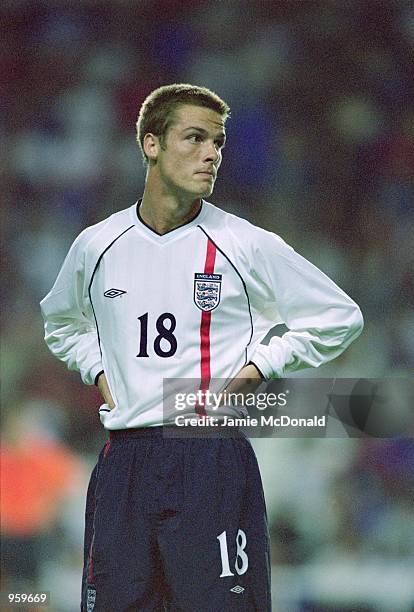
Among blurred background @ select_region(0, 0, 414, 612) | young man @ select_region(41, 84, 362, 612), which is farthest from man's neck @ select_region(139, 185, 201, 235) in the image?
blurred background @ select_region(0, 0, 414, 612)

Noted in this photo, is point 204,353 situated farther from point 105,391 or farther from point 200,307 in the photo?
point 105,391

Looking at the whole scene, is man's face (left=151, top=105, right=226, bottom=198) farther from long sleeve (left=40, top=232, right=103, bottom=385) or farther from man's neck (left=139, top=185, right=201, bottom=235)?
long sleeve (left=40, top=232, right=103, bottom=385)

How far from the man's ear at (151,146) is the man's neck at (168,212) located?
97mm

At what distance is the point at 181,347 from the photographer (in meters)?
2.21

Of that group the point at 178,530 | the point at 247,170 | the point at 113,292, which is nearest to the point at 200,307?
the point at 113,292

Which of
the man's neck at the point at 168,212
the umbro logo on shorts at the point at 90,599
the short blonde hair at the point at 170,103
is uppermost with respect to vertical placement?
the short blonde hair at the point at 170,103

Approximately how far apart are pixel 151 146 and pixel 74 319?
18.4 inches

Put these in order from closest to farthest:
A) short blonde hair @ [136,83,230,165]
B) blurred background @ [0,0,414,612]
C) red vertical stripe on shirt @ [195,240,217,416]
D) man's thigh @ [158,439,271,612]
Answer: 1. man's thigh @ [158,439,271,612]
2. red vertical stripe on shirt @ [195,240,217,416]
3. short blonde hair @ [136,83,230,165]
4. blurred background @ [0,0,414,612]

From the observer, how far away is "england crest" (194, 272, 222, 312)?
2219 millimetres

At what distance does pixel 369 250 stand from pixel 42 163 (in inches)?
54.2

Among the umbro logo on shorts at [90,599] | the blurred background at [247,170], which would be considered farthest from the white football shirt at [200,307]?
the blurred background at [247,170]

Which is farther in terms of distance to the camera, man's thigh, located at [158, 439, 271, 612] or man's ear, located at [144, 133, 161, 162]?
man's ear, located at [144, 133, 161, 162]

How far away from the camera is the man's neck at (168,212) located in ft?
7.64

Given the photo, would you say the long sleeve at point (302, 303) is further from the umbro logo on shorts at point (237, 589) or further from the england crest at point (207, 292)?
the umbro logo on shorts at point (237, 589)
